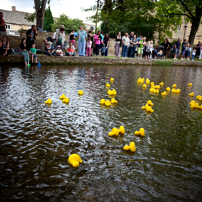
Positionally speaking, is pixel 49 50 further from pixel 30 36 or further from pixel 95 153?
pixel 95 153

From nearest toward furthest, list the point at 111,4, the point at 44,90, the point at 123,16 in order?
the point at 44,90 < the point at 123,16 < the point at 111,4

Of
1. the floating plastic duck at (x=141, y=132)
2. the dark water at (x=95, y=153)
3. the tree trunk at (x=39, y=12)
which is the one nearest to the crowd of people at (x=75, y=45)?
the tree trunk at (x=39, y=12)

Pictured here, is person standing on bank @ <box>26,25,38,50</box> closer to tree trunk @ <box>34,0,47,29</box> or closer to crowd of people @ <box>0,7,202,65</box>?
crowd of people @ <box>0,7,202,65</box>

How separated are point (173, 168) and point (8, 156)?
203 centimetres

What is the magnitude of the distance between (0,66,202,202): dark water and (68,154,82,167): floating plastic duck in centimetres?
6

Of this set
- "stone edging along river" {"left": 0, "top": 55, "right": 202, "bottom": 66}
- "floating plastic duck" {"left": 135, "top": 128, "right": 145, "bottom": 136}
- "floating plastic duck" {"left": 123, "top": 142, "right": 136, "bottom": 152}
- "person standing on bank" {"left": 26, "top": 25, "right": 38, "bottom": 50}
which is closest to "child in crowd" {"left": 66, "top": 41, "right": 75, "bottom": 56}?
"stone edging along river" {"left": 0, "top": 55, "right": 202, "bottom": 66}

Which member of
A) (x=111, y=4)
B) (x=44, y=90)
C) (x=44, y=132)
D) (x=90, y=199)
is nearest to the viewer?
(x=90, y=199)

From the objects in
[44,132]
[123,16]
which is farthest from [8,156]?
[123,16]

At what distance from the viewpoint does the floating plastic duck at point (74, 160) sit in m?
2.37

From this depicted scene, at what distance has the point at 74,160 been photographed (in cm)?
239

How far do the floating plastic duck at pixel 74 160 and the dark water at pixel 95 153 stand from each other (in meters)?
0.06

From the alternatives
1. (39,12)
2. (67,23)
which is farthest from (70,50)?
(67,23)

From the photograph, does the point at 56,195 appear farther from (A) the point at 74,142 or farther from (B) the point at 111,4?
(B) the point at 111,4

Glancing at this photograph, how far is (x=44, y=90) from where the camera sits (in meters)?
5.92
